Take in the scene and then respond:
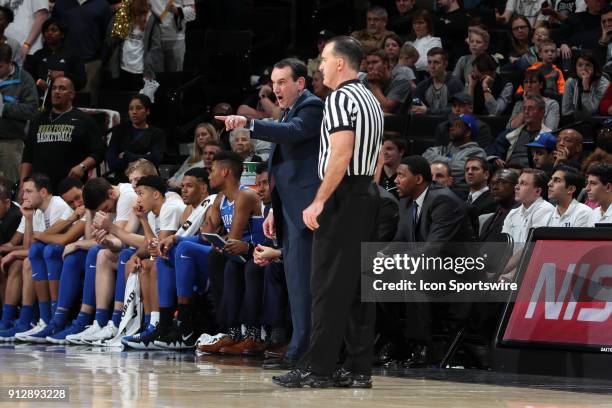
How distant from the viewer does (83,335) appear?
37.1ft

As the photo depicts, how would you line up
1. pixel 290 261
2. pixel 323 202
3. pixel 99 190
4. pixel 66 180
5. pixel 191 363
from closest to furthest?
pixel 323 202, pixel 290 261, pixel 191 363, pixel 99 190, pixel 66 180

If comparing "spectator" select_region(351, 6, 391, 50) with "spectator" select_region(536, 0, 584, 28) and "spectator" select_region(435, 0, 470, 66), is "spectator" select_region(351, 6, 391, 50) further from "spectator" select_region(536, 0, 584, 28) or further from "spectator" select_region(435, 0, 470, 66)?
"spectator" select_region(536, 0, 584, 28)

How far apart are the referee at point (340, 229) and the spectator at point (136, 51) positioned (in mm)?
A: 9574

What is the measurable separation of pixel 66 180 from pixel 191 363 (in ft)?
14.1

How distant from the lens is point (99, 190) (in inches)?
461

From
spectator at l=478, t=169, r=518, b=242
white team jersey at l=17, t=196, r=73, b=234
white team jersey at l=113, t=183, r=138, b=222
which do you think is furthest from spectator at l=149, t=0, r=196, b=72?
spectator at l=478, t=169, r=518, b=242

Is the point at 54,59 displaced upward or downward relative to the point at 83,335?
upward

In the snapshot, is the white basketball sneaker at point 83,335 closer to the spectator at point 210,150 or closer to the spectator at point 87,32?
the spectator at point 210,150

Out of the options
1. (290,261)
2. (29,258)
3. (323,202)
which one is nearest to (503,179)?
(290,261)

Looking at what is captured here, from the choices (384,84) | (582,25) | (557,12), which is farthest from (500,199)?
(557,12)

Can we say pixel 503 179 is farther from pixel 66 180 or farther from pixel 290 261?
pixel 66 180

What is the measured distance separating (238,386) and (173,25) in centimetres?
994

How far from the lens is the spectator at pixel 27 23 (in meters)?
16.6

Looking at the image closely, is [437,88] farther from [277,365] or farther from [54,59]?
[277,365]
